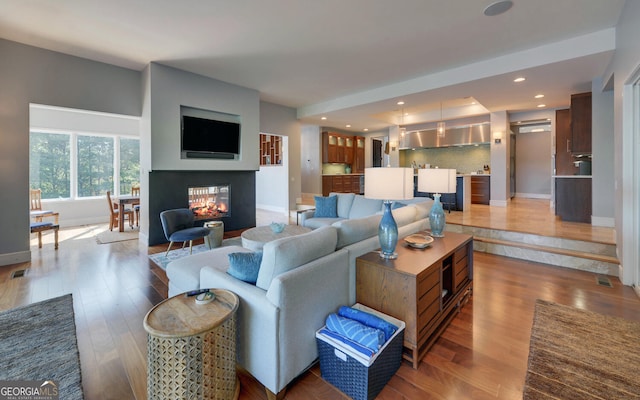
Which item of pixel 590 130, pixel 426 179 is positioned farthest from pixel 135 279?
pixel 590 130

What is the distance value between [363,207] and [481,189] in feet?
16.7

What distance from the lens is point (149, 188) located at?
5023mm

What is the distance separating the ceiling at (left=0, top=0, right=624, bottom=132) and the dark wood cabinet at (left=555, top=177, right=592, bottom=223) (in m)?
1.76

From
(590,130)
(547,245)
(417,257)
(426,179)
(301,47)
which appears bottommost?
(547,245)

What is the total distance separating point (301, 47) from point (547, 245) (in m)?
4.70

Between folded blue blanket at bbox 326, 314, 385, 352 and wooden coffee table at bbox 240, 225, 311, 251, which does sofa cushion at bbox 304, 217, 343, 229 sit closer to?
wooden coffee table at bbox 240, 225, 311, 251

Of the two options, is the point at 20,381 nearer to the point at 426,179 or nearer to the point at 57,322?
the point at 57,322

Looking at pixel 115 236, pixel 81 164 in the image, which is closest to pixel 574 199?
pixel 115 236

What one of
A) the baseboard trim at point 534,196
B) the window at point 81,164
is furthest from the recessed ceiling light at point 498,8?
the window at point 81,164

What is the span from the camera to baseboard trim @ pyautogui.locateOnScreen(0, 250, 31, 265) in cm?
400

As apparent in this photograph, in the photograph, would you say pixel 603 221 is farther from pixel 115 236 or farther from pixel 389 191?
pixel 115 236

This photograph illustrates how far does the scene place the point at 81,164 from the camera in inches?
276

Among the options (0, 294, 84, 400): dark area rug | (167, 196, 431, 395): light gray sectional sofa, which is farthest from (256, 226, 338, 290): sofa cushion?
(0, 294, 84, 400): dark area rug

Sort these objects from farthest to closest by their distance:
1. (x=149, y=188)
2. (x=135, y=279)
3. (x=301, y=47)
A: (x=149, y=188)
(x=301, y=47)
(x=135, y=279)
